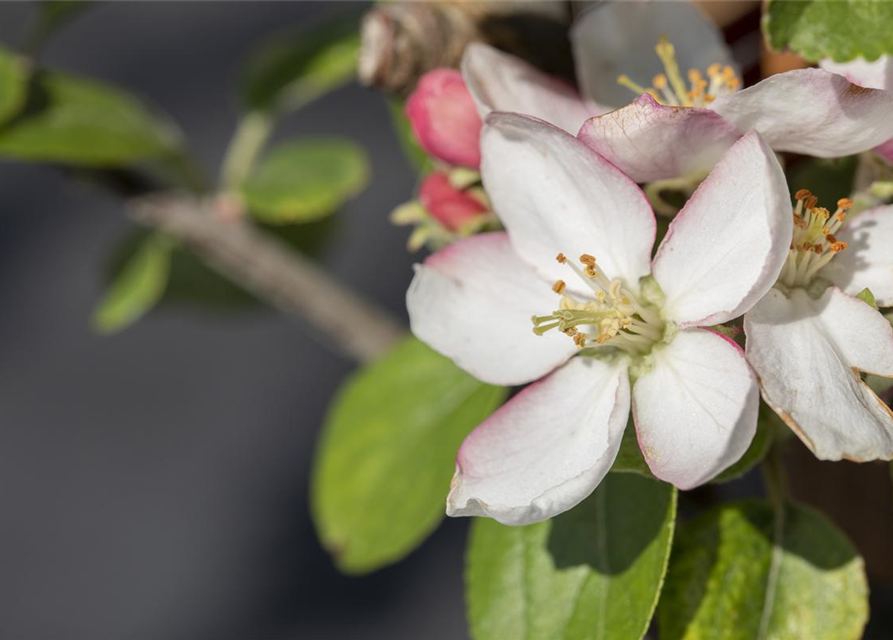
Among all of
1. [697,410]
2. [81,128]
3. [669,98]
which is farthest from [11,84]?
[697,410]

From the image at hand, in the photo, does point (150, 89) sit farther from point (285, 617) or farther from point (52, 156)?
point (52, 156)

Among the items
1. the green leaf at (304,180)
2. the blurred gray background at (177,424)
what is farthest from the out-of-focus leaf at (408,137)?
the blurred gray background at (177,424)

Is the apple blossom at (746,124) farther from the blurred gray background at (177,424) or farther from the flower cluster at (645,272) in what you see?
the blurred gray background at (177,424)

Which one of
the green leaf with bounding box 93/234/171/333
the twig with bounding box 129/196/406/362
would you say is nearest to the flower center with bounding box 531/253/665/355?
the twig with bounding box 129/196/406/362

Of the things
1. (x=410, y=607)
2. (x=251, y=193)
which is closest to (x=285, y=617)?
(x=410, y=607)

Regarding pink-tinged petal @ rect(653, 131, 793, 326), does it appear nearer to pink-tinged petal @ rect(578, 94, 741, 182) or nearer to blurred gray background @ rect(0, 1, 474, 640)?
pink-tinged petal @ rect(578, 94, 741, 182)

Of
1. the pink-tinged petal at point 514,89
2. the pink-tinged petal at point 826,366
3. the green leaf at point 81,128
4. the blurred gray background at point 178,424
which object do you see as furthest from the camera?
the blurred gray background at point 178,424
